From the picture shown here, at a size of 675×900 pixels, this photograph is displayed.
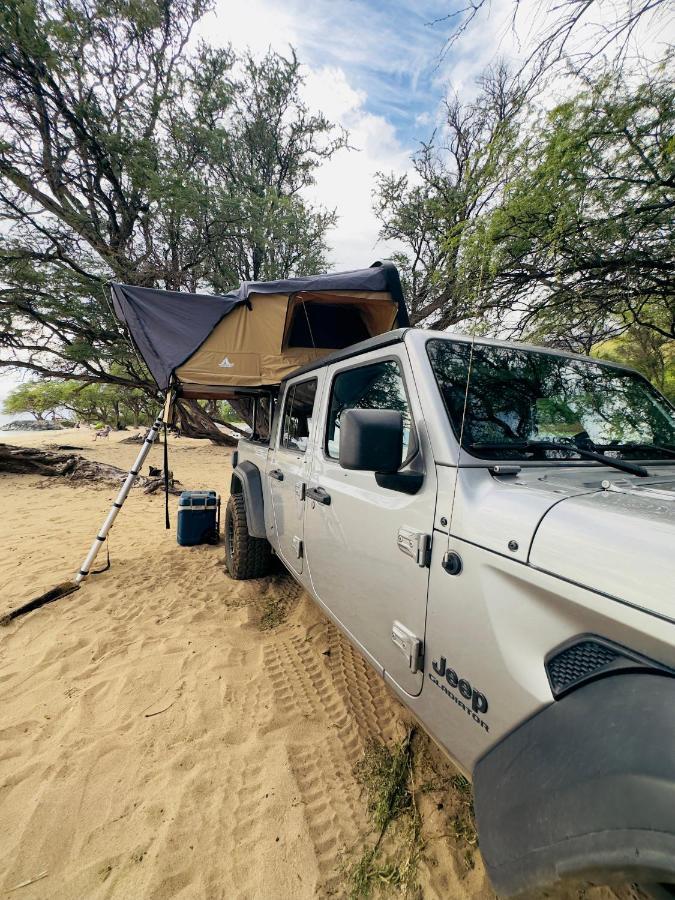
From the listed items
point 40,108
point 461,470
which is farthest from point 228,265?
point 461,470

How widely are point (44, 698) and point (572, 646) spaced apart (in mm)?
3068

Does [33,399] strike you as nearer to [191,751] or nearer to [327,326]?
[327,326]

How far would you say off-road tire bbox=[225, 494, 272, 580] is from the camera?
3.99 metres

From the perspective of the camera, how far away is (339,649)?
9.87 feet

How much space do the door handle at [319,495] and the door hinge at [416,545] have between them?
0.72 m

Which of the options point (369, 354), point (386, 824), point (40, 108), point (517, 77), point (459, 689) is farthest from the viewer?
point (40, 108)

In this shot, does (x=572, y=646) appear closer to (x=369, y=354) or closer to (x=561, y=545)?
(x=561, y=545)

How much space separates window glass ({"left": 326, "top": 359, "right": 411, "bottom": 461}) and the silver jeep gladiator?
0.01 metres

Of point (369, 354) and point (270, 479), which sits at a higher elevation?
point (369, 354)

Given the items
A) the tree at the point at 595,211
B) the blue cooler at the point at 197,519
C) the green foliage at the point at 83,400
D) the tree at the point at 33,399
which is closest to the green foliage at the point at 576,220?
the tree at the point at 595,211

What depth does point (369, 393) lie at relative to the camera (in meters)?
2.21

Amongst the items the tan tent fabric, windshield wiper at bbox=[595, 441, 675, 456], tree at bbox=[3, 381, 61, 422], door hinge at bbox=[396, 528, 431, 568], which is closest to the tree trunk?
the tan tent fabric

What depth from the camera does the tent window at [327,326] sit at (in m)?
4.08

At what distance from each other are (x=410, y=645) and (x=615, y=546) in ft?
2.92
